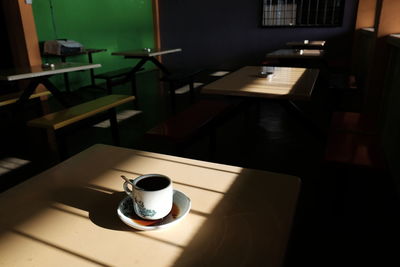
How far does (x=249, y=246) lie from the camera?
0.70m

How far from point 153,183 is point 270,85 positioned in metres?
1.82

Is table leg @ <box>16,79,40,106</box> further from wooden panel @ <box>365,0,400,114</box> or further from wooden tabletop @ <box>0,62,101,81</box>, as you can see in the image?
wooden panel @ <box>365,0,400,114</box>

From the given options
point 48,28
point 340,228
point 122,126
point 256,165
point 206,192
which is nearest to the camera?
point 206,192

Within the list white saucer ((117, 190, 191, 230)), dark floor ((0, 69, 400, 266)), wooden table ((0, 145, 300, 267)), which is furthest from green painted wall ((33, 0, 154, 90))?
white saucer ((117, 190, 191, 230))

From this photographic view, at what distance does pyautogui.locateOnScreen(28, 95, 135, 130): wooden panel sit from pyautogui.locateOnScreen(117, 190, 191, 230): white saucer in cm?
178

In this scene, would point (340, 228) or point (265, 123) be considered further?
point (265, 123)

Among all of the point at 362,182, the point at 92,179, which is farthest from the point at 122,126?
the point at 92,179

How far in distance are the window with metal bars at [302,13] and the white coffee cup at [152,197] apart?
6871mm

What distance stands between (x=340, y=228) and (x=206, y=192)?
1.35m

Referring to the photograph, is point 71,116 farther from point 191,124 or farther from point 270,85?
point 270,85

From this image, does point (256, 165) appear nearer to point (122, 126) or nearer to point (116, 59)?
point (122, 126)

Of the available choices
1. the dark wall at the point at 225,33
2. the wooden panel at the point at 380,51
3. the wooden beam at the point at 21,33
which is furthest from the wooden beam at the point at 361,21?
the wooden beam at the point at 21,33

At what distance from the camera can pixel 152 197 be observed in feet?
2.45

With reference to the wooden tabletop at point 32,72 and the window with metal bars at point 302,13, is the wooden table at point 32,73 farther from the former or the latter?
the window with metal bars at point 302,13
